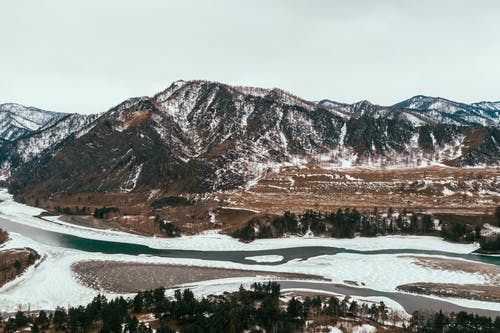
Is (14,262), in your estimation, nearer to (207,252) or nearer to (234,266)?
(207,252)

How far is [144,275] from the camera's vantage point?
348ft

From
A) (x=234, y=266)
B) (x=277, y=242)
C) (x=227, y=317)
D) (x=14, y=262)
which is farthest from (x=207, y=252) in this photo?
(x=227, y=317)

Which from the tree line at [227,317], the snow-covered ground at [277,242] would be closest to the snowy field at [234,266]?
the snow-covered ground at [277,242]

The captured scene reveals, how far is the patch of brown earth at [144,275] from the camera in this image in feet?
323

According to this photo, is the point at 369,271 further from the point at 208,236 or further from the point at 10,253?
the point at 10,253

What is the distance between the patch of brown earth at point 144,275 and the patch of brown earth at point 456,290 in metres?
22.1

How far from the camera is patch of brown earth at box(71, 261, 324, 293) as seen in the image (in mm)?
98562

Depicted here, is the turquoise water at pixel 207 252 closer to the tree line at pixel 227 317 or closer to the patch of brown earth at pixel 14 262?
the patch of brown earth at pixel 14 262

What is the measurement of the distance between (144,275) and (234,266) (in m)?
24.7

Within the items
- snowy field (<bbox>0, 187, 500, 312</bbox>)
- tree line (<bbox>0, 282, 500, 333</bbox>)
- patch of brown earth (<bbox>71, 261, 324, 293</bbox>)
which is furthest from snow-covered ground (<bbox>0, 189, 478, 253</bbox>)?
tree line (<bbox>0, 282, 500, 333</bbox>)

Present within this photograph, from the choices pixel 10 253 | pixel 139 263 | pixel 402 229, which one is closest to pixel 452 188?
pixel 402 229

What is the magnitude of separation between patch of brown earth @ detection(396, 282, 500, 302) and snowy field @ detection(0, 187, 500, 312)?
2748 millimetres

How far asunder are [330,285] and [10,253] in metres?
95.1

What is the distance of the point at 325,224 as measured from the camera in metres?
156
